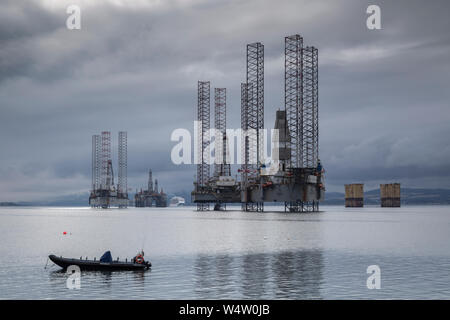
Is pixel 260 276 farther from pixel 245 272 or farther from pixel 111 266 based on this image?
pixel 111 266

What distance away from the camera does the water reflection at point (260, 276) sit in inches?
1102

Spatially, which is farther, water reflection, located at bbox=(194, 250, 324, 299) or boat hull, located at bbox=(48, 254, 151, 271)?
boat hull, located at bbox=(48, 254, 151, 271)

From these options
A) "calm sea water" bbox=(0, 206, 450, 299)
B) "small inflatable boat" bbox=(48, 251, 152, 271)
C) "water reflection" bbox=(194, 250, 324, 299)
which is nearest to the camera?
"water reflection" bbox=(194, 250, 324, 299)

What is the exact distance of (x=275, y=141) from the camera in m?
119

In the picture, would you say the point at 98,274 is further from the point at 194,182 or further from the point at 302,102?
the point at 194,182

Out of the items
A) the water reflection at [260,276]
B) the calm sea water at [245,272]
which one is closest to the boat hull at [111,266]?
the calm sea water at [245,272]

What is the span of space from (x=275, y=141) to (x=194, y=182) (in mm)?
47479

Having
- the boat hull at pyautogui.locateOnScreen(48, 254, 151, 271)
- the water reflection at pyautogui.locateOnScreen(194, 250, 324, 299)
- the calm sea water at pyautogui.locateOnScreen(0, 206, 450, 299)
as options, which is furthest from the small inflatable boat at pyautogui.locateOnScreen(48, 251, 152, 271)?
the water reflection at pyautogui.locateOnScreen(194, 250, 324, 299)

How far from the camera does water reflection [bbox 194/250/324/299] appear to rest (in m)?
28.0

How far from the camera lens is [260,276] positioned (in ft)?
110

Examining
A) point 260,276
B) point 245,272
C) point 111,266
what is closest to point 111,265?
point 111,266

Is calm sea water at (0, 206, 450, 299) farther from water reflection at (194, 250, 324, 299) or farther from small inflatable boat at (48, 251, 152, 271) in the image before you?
small inflatable boat at (48, 251, 152, 271)

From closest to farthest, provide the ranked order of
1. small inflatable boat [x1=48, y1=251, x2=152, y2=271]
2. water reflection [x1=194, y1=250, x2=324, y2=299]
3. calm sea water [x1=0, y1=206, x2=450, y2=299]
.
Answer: water reflection [x1=194, y1=250, x2=324, y2=299]
calm sea water [x1=0, y1=206, x2=450, y2=299]
small inflatable boat [x1=48, y1=251, x2=152, y2=271]
